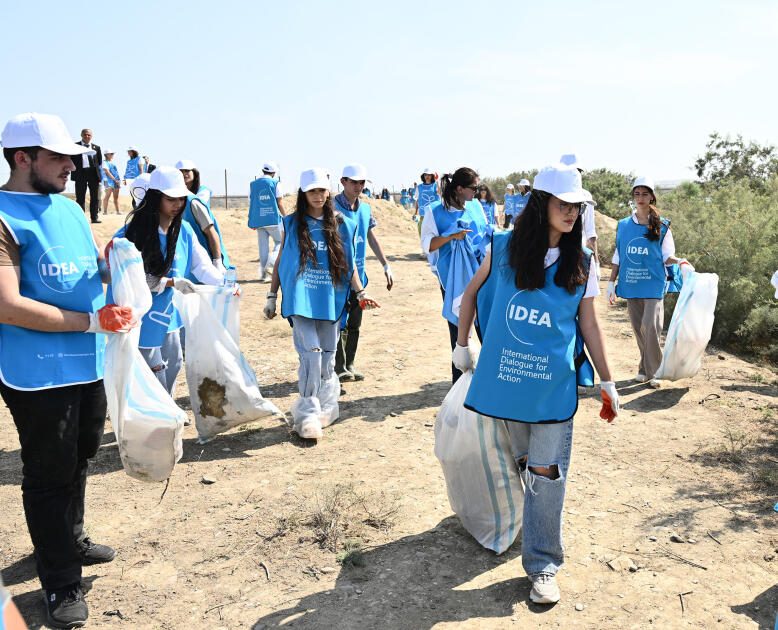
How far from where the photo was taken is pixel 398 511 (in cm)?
382

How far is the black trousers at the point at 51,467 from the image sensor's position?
276 centimetres

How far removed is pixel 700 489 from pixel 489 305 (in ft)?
6.50

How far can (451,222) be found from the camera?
17.3 ft

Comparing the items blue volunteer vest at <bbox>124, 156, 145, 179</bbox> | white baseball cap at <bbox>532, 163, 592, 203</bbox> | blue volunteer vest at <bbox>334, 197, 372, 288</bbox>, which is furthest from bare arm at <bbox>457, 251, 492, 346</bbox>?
blue volunteer vest at <bbox>124, 156, 145, 179</bbox>

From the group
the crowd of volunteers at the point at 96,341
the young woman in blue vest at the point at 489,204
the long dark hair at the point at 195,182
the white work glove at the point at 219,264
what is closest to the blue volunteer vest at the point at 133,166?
the young woman in blue vest at the point at 489,204

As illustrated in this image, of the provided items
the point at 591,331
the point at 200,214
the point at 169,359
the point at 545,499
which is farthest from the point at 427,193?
the point at 545,499

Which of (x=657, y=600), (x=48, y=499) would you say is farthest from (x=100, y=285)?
(x=657, y=600)

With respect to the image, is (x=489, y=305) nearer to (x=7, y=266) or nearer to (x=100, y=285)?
(x=100, y=285)

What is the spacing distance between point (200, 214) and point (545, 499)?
10.9 ft

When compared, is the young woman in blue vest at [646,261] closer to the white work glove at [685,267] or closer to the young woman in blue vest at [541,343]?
the white work glove at [685,267]

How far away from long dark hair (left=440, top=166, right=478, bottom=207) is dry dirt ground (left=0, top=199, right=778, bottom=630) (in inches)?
63.8

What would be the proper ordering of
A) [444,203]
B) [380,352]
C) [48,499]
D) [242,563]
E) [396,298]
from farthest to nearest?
[396,298]
[380,352]
[444,203]
[242,563]
[48,499]

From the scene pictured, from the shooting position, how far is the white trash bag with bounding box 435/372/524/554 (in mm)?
3219

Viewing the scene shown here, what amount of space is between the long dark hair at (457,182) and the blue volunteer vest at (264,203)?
18.0 ft
